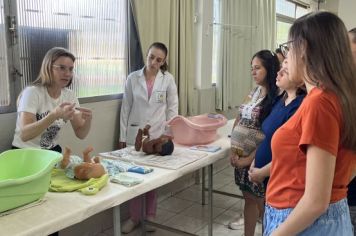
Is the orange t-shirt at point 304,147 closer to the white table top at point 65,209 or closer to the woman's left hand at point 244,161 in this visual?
the white table top at point 65,209

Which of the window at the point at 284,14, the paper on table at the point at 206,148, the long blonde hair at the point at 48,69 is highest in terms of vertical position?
the window at the point at 284,14

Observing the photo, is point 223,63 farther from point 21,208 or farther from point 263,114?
point 21,208

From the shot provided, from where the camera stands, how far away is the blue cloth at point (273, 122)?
1.60 meters

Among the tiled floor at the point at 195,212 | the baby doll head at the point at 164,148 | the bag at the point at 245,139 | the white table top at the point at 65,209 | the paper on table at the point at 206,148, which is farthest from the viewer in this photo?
the tiled floor at the point at 195,212

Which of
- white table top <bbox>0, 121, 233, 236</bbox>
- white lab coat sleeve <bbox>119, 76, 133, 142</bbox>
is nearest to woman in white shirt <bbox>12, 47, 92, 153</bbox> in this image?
white table top <bbox>0, 121, 233, 236</bbox>

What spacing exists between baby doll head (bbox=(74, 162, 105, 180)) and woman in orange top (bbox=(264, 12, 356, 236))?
872 mm

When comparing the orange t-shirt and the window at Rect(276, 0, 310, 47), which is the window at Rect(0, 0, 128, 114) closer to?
the orange t-shirt

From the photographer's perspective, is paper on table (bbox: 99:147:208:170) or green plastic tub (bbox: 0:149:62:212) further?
paper on table (bbox: 99:147:208:170)

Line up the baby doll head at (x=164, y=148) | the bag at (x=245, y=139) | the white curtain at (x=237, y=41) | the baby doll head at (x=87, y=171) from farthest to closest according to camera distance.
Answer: the white curtain at (x=237, y=41), the bag at (x=245, y=139), the baby doll head at (x=164, y=148), the baby doll head at (x=87, y=171)

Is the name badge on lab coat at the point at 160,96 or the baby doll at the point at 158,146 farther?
the name badge on lab coat at the point at 160,96

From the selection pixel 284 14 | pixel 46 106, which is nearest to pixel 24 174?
pixel 46 106

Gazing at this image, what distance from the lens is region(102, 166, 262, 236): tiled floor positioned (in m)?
2.84

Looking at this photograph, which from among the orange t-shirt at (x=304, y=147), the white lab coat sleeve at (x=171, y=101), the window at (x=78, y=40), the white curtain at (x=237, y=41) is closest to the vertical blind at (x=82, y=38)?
the window at (x=78, y=40)

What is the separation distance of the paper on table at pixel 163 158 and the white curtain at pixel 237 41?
1.95m
